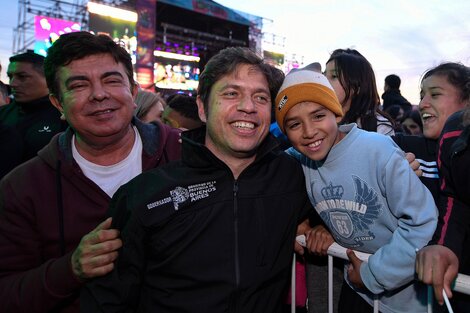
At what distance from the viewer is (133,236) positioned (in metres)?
1.65

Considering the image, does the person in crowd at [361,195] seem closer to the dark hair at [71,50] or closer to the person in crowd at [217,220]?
the person in crowd at [217,220]

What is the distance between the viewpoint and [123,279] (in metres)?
1.66

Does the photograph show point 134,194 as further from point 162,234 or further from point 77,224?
point 77,224

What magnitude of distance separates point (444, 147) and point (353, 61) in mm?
1410

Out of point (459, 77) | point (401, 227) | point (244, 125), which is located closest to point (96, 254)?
point (244, 125)

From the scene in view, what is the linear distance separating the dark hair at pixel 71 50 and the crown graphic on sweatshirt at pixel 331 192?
140 cm

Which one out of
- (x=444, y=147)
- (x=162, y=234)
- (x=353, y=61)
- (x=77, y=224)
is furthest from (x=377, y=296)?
(x=353, y=61)

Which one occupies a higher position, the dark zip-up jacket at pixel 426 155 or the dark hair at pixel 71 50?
the dark hair at pixel 71 50

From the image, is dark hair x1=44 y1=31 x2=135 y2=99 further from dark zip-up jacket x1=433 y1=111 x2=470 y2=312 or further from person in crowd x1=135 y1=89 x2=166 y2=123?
person in crowd x1=135 y1=89 x2=166 y2=123

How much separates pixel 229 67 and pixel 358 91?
1.53 metres

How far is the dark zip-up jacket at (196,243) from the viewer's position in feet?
5.46

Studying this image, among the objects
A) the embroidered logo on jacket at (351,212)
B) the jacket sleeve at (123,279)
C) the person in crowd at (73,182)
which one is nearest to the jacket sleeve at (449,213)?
the embroidered logo on jacket at (351,212)

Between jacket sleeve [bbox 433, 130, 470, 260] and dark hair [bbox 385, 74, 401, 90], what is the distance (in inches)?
160

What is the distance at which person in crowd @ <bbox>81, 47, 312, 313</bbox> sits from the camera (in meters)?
1.67
